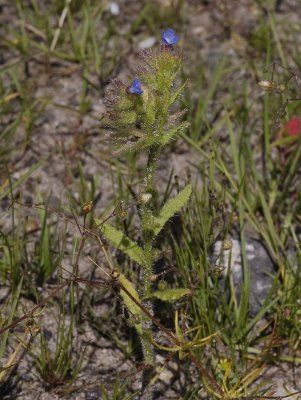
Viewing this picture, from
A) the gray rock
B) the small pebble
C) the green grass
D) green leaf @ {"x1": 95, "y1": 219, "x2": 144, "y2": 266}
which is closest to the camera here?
green leaf @ {"x1": 95, "y1": 219, "x2": 144, "y2": 266}

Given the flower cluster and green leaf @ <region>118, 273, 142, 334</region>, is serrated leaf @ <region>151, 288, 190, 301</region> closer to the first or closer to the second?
green leaf @ <region>118, 273, 142, 334</region>

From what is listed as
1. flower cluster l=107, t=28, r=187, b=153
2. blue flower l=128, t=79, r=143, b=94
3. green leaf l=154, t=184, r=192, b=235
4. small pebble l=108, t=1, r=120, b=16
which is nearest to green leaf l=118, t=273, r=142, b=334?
green leaf l=154, t=184, r=192, b=235

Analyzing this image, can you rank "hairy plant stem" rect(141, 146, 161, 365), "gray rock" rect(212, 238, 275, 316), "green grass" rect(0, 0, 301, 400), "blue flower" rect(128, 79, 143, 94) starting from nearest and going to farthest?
"blue flower" rect(128, 79, 143, 94), "hairy plant stem" rect(141, 146, 161, 365), "green grass" rect(0, 0, 301, 400), "gray rock" rect(212, 238, 275, 316)

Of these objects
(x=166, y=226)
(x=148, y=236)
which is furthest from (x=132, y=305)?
(x=166, y=226)

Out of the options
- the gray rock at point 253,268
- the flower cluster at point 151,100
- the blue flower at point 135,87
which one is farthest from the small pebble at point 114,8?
the blue flower at point 135,87

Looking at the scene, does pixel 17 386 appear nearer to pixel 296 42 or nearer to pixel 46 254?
pixel 46 254

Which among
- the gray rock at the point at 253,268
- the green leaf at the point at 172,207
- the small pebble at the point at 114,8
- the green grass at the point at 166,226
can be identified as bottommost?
the gray rock at the point at 253,268

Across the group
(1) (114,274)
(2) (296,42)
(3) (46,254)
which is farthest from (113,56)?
(1) (114,274)

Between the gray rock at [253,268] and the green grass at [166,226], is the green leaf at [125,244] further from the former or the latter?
the gray rock at [253,268]

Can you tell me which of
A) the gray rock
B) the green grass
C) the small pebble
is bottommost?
the gray rock

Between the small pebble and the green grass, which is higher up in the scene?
the small pebble
